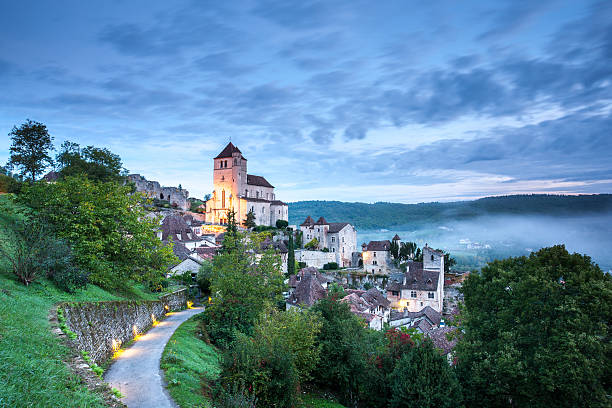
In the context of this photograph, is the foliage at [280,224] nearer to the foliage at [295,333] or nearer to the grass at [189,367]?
the grass at [189,367]

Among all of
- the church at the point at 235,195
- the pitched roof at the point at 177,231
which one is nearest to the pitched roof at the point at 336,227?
the church at the point at 235,195

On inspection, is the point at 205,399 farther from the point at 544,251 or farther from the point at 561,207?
the point at 561,207

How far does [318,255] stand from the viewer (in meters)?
77.6

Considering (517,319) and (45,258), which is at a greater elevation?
(45,258)

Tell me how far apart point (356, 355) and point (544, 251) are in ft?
41.3

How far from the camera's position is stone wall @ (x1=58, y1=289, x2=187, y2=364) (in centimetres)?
1338

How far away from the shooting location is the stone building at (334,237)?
3179 inches

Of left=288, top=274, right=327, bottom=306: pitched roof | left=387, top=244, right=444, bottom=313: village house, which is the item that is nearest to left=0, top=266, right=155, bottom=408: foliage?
left=288, top=274, right=327, bottom=306: pitched roof

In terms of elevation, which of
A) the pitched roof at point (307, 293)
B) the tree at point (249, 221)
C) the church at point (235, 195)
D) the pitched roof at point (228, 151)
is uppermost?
the pitched roof at point (228, 151)

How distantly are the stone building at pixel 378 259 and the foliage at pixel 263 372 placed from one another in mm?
65757

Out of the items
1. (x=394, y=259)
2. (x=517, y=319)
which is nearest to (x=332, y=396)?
(x=517, y=319)

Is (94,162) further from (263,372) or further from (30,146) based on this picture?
(263,372)

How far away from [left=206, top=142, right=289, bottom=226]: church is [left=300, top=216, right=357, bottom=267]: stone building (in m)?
14.4

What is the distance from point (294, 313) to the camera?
65.6 feet
